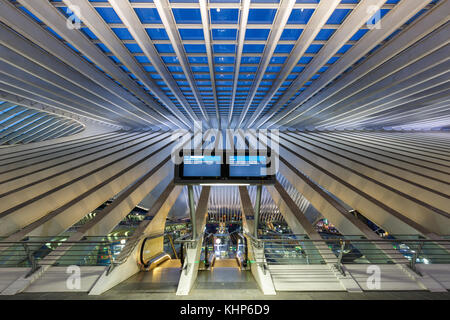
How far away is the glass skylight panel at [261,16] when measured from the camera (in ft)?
18.3

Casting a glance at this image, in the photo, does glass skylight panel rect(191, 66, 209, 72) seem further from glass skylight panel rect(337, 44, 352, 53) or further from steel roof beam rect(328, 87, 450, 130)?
steel roof beam rect(328, 87, 450, 130)

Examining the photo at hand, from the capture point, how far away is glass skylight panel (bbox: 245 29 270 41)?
644 cm

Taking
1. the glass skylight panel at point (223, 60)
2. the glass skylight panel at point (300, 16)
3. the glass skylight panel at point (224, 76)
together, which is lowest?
the glass skylight panel at point (224, 76)

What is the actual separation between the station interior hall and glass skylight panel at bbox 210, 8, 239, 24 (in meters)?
0.05

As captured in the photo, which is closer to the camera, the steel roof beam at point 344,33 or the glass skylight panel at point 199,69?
the steel roof beam at point 344,33

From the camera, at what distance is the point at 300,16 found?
5695 millimetres

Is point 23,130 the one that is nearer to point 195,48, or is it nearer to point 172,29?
point 195,48

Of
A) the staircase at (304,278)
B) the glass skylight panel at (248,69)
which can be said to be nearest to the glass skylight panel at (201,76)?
the glass skylight panel at (248,69)

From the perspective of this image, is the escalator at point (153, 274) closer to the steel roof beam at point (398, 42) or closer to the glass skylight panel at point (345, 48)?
the steel roof beam at point (398, 42)

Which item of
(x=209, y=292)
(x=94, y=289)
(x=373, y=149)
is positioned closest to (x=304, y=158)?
(x=373, y=149)

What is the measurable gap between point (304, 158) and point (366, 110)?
6.81 m

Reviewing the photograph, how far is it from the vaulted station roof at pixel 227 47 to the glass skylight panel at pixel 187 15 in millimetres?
30

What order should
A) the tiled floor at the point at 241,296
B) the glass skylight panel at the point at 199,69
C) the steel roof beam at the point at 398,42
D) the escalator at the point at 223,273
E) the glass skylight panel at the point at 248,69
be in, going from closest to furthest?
the tiled floor at the point at 241,296, the escalator at the point at 223,273, the steel roof beam at the point at 398,42, the glass skylight panel at the point at 199,69, the glass skylight panel at the point at 248,69
